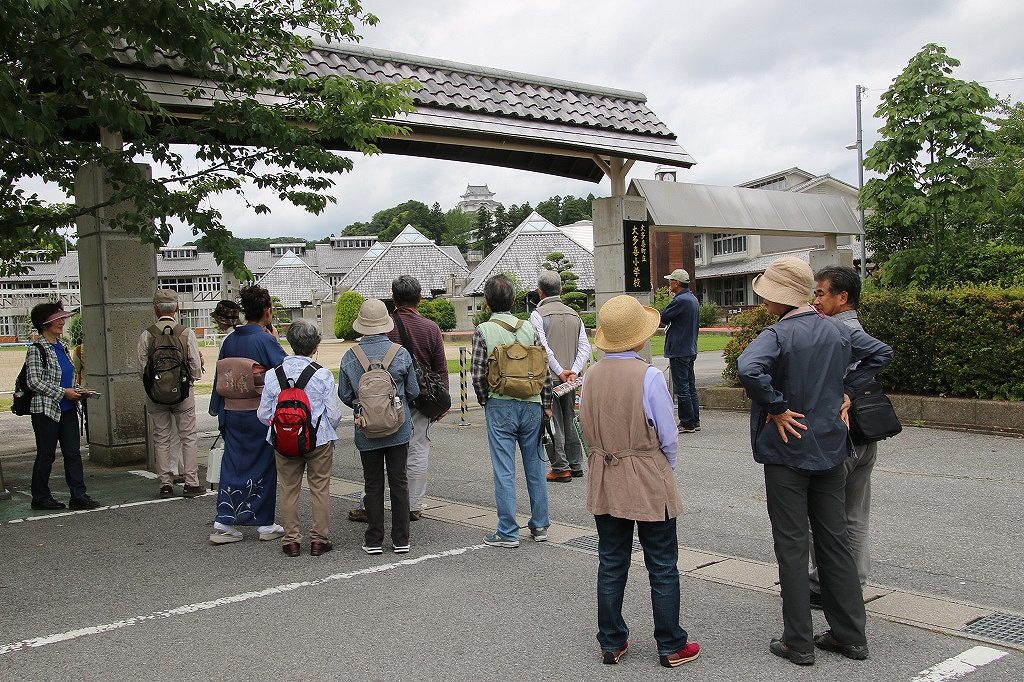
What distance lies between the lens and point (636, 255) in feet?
45.1

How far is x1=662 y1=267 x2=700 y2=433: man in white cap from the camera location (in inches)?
422

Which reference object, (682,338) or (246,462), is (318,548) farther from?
(682,338)

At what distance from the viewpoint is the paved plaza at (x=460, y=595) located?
4.29 m

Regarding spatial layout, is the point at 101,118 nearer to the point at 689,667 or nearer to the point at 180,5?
the point at 180,5

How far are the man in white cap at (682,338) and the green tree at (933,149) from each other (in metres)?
7.44

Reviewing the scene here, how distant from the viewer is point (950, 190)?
52.6 feet

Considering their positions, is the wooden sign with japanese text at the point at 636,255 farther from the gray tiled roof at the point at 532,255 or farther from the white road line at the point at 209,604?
the gray tiled roof at the point at 532,255

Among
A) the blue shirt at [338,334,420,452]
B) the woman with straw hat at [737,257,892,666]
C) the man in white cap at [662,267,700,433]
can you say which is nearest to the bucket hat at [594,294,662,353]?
the woman with straw hat at [737,257,892,666]

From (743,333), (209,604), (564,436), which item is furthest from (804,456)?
(743,333)

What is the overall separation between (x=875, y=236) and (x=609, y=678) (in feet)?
66.2

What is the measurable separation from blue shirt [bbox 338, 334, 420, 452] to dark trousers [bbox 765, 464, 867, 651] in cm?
286

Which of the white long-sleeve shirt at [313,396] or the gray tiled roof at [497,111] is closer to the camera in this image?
the white long-sleeve shirt at [313,396]

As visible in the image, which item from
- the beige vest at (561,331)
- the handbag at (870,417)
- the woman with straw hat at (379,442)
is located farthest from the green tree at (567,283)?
the handbag at (870,417)

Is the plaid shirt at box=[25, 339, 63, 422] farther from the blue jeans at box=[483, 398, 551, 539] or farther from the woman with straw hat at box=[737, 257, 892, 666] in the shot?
the woman with straw hat at box=[737, 257, 892, 666]
